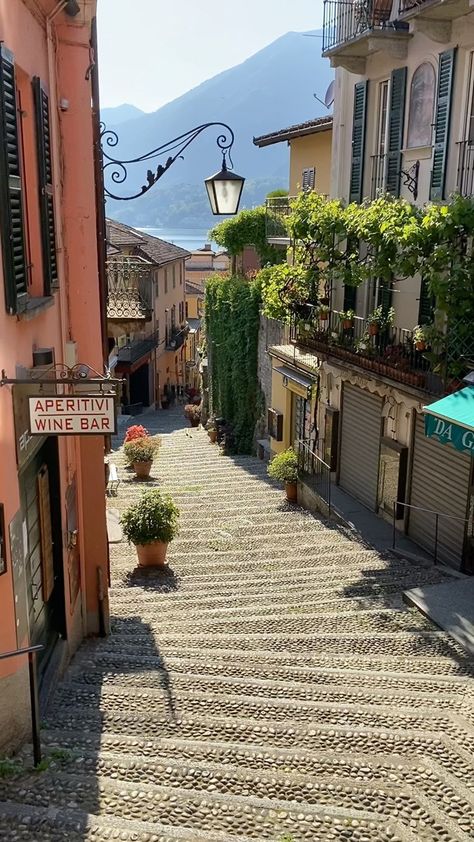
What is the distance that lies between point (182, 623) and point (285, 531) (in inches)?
212

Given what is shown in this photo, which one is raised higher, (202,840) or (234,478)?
(202,840)

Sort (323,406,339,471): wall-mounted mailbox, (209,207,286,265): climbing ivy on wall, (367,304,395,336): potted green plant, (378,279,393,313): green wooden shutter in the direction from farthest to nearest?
(209,207,286,265): climbing ivy on wall, (323,406,339,471): wall-mounted mailbox, (378,279,393,313): green wooden shutter, (367,304,395,336): potted green plant

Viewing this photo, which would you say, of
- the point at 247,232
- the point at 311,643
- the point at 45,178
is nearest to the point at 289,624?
the point at 311,643

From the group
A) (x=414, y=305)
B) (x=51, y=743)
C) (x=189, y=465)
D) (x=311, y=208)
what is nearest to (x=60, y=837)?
(x=51, y=743)

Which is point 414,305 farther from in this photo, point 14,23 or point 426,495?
point 14,23

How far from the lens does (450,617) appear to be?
9.46m

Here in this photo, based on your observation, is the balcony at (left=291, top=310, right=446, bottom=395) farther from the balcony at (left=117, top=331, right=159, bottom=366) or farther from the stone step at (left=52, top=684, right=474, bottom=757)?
the balcony at (left=117, top=331, right=159, bottom=366)

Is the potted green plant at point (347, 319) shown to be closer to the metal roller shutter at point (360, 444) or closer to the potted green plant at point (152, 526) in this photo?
the metal roller shutter at point (360, 444)

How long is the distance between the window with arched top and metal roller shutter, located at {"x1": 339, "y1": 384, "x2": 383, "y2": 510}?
16.1ft

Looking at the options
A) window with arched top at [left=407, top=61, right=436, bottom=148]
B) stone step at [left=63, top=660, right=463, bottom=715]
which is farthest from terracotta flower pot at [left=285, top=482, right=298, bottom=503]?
stone step at [left=63, top=660, right=463, bottom=715]

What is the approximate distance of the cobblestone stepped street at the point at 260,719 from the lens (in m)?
5.09

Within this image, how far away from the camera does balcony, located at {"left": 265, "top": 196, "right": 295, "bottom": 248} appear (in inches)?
885

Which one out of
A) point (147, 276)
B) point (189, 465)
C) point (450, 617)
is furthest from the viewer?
point (189, 465)

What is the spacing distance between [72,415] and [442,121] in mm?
9261
